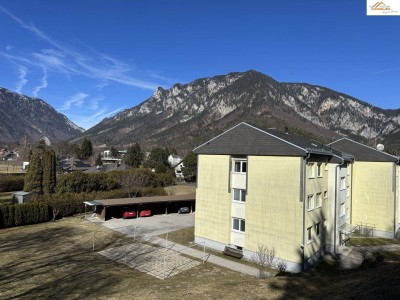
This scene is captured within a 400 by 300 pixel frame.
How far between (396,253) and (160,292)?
22.9 m

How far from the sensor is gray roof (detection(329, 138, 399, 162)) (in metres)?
32.8

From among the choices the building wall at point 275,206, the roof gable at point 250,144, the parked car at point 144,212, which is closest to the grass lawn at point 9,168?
the parked car at point 144,212

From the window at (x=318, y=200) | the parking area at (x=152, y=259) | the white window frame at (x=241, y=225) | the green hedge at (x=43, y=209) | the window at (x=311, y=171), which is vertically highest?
the window at (x=311, y=171)

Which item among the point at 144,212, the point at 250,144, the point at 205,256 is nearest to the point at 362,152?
the point at 250,144

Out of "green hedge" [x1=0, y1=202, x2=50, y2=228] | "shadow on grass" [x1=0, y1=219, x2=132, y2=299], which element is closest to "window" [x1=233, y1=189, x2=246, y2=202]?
"shadow on grass" [x1=0, y1=219, x2=132, y2=299]

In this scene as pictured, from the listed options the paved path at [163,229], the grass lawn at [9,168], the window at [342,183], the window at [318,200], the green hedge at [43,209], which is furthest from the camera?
the grass lawn at [9,168]

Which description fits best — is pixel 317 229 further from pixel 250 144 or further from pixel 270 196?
pixel 250 144

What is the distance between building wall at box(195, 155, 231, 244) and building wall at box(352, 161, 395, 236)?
16747 millimetres

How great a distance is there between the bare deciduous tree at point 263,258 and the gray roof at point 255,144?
729 cm

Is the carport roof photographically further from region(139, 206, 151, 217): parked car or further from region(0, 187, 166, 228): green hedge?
region(0, 187, 166, 228): green hedge

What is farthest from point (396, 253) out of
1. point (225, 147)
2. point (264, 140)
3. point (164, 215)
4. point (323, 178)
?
point (164, 215)

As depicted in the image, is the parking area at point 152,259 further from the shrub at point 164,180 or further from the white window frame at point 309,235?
the shrub at point 164,180

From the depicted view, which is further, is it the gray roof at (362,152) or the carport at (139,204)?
the carport at (139,204)

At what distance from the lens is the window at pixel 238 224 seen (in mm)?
25953
